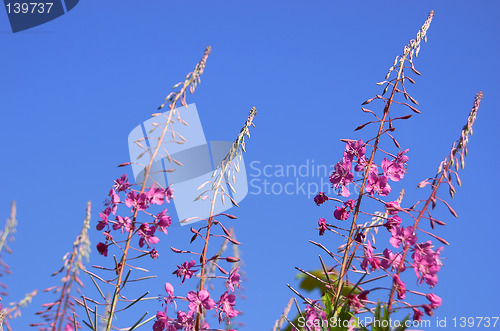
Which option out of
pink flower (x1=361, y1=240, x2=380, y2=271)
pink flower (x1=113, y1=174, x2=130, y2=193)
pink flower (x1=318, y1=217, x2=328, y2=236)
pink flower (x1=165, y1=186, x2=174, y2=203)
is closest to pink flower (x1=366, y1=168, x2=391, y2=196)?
pink flower (x1=318, y1=217, x2=328, y2=236)

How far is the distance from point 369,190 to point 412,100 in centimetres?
69

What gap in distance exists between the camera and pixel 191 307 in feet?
10.1

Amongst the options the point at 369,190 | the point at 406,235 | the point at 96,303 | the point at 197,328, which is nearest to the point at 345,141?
the point at 369,190

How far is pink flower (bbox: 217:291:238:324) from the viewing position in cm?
319

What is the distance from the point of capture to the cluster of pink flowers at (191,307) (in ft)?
9.96

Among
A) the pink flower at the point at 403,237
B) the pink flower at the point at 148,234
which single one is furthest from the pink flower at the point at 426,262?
the pink flower at the point at 148,234

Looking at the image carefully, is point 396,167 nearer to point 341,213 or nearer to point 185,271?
point 341,213

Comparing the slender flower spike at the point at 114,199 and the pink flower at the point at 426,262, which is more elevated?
the slender flower spike at the point at 114,199

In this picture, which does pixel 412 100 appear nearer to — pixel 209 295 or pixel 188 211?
pixel 209 295

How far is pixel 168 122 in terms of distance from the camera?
12.4 ft

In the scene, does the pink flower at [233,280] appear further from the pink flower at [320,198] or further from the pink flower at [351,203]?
the pink flower at [351,203]

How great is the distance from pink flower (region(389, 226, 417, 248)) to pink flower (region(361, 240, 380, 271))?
120 mm

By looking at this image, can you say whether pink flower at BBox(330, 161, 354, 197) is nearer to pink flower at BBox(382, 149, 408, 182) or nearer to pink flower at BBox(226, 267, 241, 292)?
pink flower at BBox(382, 149, 408, 182)

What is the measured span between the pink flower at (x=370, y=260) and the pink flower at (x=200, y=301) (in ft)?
2.80
